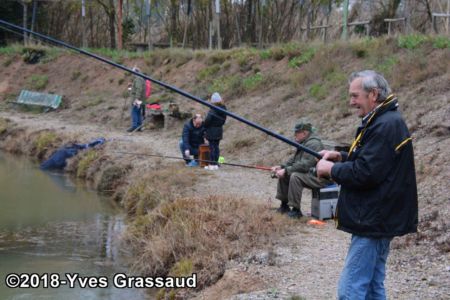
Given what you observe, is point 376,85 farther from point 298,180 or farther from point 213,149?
point 213,149

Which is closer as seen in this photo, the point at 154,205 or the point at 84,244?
the point at 84,244

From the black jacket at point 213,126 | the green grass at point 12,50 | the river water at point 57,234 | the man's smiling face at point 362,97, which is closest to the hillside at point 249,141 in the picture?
the river water at point 57,234

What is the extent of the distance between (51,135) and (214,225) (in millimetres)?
10641

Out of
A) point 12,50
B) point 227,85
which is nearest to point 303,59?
point 227,85

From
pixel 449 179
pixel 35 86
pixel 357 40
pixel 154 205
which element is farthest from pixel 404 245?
pixel 35 86

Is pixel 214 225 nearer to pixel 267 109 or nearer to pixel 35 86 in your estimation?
pixel 267 109

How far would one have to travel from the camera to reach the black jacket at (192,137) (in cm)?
1212

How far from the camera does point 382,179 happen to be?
12.1 ft

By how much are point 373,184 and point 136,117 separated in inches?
566

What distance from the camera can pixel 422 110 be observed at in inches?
452

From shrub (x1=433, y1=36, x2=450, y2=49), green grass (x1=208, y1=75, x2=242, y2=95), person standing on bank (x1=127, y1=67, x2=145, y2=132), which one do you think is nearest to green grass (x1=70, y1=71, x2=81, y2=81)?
green grass (x1=208, y1=75, x2=242, y2=95)

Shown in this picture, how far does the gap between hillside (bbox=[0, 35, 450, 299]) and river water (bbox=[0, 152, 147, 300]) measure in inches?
16.1

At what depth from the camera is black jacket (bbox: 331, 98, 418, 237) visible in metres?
3.70

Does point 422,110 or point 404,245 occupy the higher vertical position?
point 422,110
